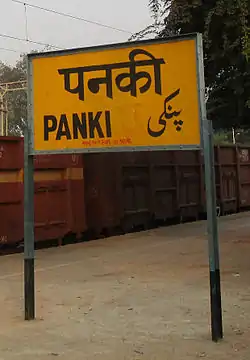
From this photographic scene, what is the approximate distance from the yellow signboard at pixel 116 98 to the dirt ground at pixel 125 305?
1788 mm

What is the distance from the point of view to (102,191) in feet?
48.6

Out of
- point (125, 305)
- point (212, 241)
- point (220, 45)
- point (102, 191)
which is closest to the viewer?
point (212, 241)

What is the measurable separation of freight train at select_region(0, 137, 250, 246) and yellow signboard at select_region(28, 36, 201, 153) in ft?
18.5

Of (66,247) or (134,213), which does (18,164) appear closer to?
(66,247)

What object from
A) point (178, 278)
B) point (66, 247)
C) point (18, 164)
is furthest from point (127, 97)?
point (66, 247)

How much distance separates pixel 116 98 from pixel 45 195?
7.06m

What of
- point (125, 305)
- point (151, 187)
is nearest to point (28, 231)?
point (125, 305)

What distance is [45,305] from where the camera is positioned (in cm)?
730

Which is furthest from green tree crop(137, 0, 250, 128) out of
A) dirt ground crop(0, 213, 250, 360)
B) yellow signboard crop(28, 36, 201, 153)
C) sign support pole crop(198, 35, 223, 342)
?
sign support pole crop(198, 35, 223, 342)

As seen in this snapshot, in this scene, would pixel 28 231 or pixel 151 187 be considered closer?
pixel 28 231

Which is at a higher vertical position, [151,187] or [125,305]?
[151,187]

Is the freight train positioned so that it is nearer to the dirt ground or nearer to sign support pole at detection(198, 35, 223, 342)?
the dirt ground

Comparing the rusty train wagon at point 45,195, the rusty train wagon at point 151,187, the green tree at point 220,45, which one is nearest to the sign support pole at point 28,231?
the green tree at point 220,45

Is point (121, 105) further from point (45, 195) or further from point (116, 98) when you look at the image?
point (45, 195)
